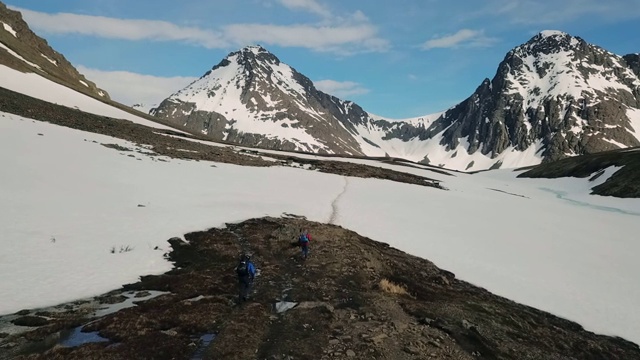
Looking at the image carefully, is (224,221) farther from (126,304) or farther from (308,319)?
(308,319)

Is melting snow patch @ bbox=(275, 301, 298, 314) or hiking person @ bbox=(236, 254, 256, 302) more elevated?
hiking person @ bbox=(236, 254, 256, 302)

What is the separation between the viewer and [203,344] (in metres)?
12.8

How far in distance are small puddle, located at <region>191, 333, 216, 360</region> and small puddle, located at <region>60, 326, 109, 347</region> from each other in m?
2.89

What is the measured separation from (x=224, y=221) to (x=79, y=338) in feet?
59.0

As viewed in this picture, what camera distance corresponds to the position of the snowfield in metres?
19.9

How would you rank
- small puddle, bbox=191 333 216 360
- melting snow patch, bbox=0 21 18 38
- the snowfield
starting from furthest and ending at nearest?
melting snow patch, bbox=0 21 18 38, the snowfield, small puddle, bbox=191 333 216 360

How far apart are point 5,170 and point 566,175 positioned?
130 m

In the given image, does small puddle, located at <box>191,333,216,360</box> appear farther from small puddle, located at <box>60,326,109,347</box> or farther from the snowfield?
the snowfield

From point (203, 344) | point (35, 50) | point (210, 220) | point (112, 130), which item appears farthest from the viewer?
point (35, 50)

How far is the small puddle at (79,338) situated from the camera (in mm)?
12291

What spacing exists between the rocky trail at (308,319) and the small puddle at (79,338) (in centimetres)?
14

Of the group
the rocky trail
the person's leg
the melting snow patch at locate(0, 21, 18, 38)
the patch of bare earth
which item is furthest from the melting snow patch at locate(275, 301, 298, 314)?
the melting snow patch at locate(0, 21, 18, 38)

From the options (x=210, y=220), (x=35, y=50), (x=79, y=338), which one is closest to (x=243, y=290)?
(x=79, y=338)

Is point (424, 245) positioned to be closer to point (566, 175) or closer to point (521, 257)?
point (521, 257)
